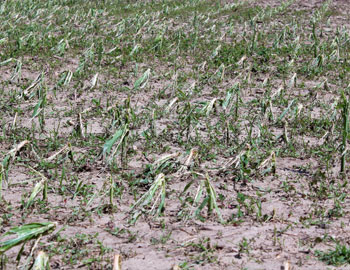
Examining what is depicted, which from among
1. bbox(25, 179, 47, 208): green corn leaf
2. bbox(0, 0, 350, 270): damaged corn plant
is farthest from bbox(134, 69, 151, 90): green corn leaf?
bbox(25, 179, 47, 208): green corn leaf

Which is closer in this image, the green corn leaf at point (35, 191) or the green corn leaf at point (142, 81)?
the green corn leaf at point (35, 191)

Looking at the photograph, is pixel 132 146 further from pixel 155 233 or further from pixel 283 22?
pixel 283 22

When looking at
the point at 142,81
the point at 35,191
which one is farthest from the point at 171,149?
the point at 142,81

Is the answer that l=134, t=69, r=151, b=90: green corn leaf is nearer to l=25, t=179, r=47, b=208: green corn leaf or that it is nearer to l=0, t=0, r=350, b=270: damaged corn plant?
l=0, t=0, r=350, b=270: damaged corn plant

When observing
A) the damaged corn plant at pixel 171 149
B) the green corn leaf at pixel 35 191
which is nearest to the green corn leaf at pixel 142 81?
the damaged corn plant at pixel 171 149

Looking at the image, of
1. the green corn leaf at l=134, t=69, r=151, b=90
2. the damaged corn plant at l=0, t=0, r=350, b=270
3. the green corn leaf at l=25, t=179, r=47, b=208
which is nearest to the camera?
the damaged corn plant at l=0, t=0, r=350, b=270

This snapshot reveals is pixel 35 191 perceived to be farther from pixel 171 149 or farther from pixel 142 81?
pixel 142 81

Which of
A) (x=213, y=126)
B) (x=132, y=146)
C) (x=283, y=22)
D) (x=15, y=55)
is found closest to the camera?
(x=132, y=146)

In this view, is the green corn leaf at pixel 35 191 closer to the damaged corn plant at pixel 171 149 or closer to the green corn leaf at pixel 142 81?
the damaged corn plant at pixel 171 149

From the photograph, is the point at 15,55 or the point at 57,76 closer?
the point at 57,76

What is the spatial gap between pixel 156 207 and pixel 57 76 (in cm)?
Answer: 360

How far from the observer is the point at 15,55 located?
7789 mm

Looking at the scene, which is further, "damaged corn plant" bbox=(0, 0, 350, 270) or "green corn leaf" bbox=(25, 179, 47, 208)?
"green corn leaf" bbox=(25, 179, 47, 208)

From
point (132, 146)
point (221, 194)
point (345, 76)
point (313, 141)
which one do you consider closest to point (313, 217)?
point (221, 194)
